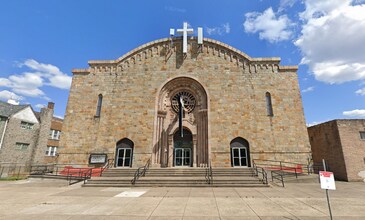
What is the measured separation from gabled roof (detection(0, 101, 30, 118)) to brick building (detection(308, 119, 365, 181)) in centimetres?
3795

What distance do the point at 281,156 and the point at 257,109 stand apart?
478cm

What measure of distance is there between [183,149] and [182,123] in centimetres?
263

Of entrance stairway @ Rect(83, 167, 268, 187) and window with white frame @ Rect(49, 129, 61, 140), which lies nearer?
entrance stairway @ Rect(83, 167, 268, 187)

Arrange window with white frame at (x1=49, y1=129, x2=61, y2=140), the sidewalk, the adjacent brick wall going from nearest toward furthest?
the sidewalk → the adjacent brick wall → window with white frame at (x1=49, y1=129, x2=61, y2=140)

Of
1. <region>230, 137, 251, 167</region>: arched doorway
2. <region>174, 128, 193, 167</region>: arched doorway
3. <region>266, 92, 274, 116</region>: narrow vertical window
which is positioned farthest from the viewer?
<region>174, 128, 193, 167</region>: arched doorway

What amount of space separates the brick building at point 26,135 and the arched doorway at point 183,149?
20.5 meters

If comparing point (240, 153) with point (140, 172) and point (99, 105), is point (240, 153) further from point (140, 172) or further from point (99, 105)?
point (99, 105)

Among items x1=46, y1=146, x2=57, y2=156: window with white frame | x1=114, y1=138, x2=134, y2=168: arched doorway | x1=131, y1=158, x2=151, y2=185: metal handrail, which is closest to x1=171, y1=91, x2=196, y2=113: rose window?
x1=114, y1=138, x2=134, y2=168: arched doorway

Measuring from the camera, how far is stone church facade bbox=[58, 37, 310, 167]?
1694 centimetres

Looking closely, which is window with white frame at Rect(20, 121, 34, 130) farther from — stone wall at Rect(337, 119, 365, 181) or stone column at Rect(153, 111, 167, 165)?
stone wall at Rect(337, 119, 365, 181)

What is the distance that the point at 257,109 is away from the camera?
17.7m

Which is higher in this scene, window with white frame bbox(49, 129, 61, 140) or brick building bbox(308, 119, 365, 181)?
window with white frame bbox(49, 129, 61, 140)

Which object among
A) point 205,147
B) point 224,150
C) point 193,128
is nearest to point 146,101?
point 193,128

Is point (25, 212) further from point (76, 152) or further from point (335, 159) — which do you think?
point (335, 159)
